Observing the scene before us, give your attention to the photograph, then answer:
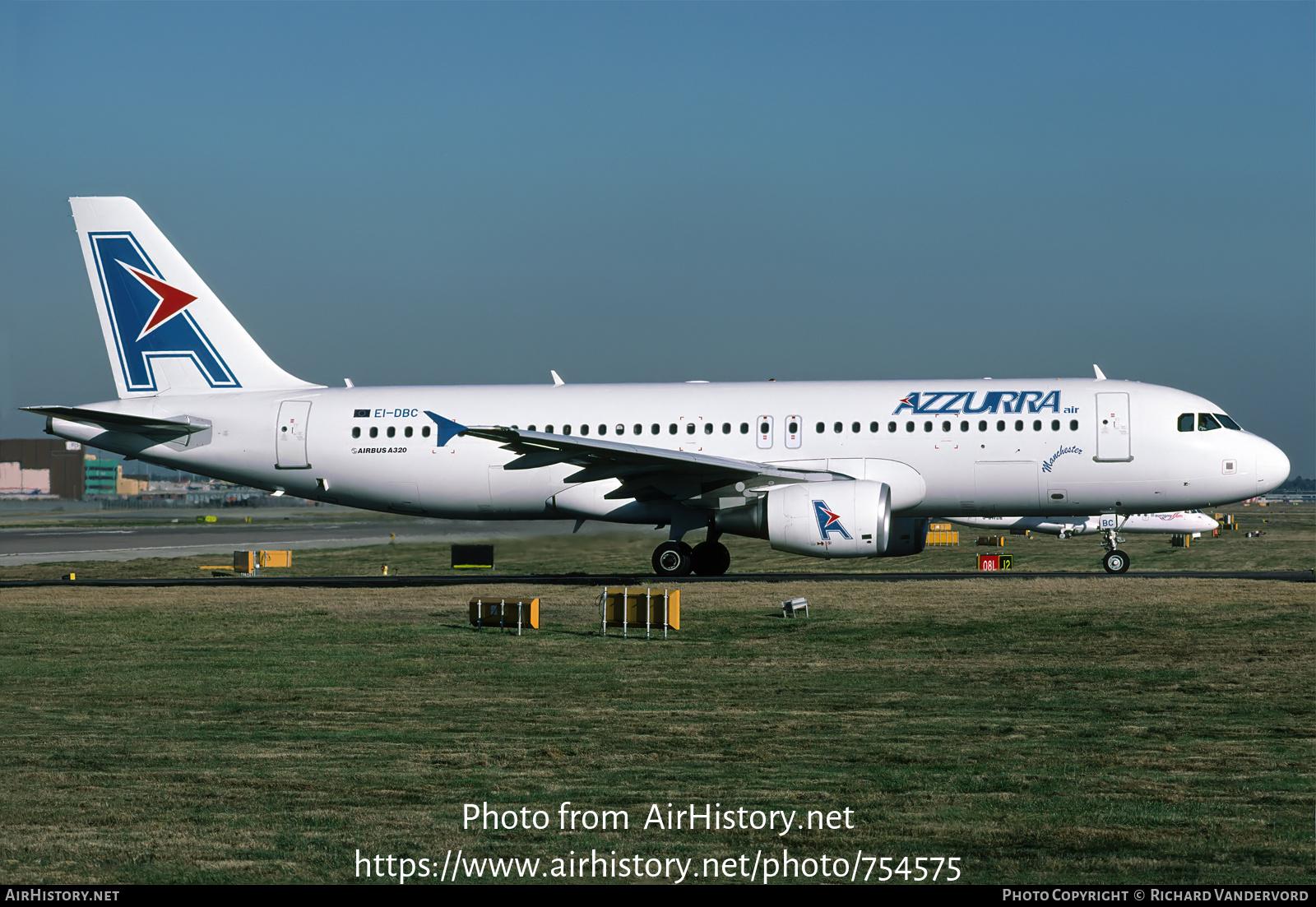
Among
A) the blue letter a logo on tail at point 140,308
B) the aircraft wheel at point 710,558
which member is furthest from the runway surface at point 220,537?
the blue letter a logo on tail at point 140,308

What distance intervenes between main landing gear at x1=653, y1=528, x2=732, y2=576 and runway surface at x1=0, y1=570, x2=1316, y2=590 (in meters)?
0.22

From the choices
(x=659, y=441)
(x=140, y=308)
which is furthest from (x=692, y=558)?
(x=140, y=308)

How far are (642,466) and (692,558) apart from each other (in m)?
3.49

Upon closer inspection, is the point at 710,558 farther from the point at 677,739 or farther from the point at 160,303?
the point at 677,739

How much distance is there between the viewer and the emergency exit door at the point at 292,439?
30.1 m

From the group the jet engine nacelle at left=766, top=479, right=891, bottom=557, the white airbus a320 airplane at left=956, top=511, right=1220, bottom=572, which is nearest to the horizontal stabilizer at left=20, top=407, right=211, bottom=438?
the jet engine nacelle at left=766, top=479, right=891, bottom=557

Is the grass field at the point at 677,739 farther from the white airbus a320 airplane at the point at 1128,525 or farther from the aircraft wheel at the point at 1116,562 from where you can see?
the white airbus a320 airplane at the point at 1128,525

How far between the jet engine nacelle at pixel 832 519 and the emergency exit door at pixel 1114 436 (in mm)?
4838

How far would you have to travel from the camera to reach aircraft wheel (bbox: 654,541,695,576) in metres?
29.1

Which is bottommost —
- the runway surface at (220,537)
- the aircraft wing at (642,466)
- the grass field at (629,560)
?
the runway surface at (220,537)

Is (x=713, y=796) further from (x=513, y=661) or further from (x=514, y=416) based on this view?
(x=514, y=416)

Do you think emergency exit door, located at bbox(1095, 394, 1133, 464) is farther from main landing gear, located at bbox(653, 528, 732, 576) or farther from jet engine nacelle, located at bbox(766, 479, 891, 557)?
main landing gear, located at bbox(653, 528, 732, 576)

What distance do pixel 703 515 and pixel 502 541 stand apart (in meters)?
4.74

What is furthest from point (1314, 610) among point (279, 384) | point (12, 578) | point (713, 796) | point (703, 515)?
point (12, 578)
